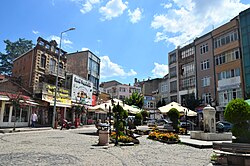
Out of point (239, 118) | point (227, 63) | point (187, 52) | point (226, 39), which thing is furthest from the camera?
point (187, 52)

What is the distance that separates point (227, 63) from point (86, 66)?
25437mm

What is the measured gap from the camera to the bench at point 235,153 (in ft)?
22.3

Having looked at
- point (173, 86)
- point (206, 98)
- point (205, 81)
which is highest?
point (173, 86)

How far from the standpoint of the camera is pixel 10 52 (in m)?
49.4

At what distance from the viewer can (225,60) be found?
34.6m

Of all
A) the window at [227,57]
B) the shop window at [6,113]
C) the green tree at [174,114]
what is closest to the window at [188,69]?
the window at [227,57]

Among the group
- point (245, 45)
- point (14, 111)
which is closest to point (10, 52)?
point (14, 111)

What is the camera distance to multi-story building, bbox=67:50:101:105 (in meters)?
44.1

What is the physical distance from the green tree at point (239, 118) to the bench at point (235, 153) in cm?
243

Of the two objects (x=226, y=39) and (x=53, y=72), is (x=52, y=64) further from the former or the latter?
(x=226, y=39)

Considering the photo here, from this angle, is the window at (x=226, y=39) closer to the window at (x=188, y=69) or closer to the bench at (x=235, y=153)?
the window at (x=188, y=69)

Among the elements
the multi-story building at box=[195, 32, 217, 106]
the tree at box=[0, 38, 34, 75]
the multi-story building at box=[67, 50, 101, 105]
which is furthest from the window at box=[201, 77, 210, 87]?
the tree at box=[0, 38, 34, 75]

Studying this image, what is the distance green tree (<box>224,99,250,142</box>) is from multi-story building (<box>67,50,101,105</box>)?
3454 cm

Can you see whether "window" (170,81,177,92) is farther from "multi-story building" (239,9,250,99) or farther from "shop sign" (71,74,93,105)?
"shop sign" (71,74,93,105)
